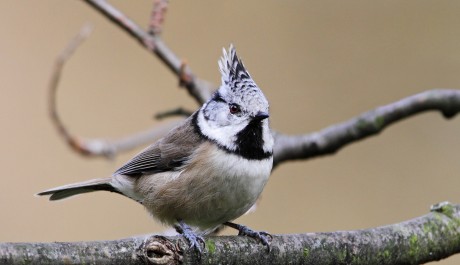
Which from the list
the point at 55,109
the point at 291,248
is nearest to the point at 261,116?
the point at 291,248

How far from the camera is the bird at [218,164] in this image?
7.59 feet

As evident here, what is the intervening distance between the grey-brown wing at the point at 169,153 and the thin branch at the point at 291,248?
0.50 meters

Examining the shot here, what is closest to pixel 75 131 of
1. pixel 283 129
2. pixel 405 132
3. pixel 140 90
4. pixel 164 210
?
pixel 140 90

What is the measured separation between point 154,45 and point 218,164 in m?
0.75

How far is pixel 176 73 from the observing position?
2.88m

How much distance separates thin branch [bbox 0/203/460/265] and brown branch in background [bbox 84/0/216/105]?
3.07ft

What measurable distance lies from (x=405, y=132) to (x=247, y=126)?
1.92m

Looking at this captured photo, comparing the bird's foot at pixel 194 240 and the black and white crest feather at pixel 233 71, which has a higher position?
the black and white crest feather at pixel 233 71

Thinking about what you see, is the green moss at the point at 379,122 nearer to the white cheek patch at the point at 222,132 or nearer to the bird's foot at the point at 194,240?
the white cheek patch at the point at 222,132

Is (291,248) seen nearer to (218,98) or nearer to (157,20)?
(218,98)

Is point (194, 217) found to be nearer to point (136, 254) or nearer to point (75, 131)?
point (136, 254)

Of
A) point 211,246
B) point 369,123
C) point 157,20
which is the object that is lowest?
point 211,246

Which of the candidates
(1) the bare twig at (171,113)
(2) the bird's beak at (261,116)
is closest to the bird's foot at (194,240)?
(2) the bird's beak at (261,116)

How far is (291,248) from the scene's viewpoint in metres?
2.06
